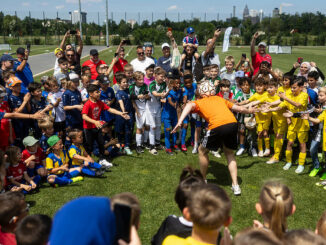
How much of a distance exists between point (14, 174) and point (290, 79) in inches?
225

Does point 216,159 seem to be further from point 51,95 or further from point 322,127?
point 51,95

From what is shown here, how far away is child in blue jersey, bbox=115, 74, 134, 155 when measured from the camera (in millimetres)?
6473

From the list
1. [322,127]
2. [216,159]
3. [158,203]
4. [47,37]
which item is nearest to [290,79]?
[322,127]

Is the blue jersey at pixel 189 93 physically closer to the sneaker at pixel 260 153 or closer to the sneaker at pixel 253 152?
the sneaker at pixel 253 152

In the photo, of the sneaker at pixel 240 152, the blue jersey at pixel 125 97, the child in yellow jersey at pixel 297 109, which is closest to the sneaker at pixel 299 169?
the child in yellow jersey at pixel 297 109

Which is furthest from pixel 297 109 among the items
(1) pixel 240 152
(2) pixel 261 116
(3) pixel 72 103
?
(3) pixel 72 103

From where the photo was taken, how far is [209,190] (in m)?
2.03

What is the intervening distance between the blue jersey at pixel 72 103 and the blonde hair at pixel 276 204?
4722 millimetres

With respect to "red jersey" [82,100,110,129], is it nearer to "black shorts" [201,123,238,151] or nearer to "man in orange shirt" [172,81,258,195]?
"man in orange shirt" [172,81,258,195]

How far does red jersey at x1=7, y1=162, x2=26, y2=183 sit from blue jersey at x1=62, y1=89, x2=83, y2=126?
5.45ft

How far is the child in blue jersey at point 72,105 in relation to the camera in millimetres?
6027

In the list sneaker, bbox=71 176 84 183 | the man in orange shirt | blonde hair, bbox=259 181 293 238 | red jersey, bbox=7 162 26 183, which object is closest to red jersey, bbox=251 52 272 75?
the man in orange shirt

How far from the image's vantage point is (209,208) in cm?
197

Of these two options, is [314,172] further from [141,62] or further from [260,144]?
[141,62]
